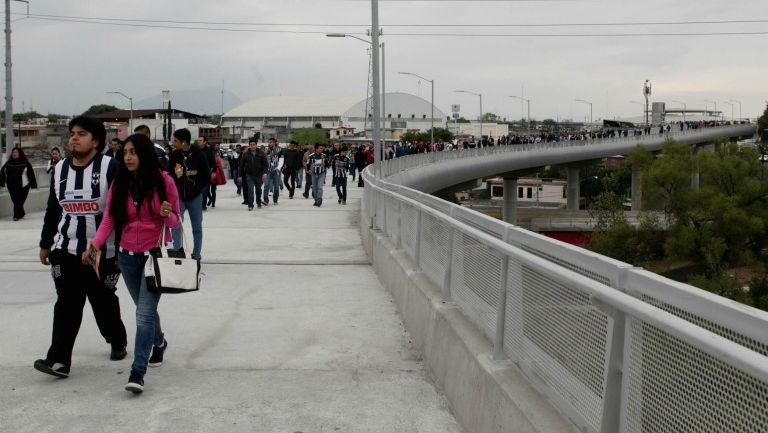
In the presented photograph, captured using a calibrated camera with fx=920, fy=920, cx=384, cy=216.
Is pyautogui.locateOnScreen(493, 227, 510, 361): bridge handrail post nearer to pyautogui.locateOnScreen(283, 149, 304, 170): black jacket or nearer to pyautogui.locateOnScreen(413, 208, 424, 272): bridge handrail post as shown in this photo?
pyautogui.locateOnScreen(413, 208, 424, 272): bridge handrail post

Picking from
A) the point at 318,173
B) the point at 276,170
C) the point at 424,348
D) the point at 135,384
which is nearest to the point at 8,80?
the point at 276,170

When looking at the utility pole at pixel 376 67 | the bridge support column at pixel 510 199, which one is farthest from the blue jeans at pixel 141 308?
the bridge support column at pixel 510 199

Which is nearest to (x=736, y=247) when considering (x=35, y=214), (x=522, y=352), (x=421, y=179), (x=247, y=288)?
(x=421, y=179)

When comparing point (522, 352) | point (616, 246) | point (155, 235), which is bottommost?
point (616, 246)

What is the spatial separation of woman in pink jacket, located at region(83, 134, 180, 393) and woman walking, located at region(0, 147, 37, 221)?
46.5 ft

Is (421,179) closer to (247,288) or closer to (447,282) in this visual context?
(247,288)

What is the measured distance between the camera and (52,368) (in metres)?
6.26

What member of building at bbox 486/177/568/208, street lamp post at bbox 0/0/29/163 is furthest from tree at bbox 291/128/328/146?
street lamp post at bbox 0/0/29/163

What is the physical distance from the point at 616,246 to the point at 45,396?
7571 cm

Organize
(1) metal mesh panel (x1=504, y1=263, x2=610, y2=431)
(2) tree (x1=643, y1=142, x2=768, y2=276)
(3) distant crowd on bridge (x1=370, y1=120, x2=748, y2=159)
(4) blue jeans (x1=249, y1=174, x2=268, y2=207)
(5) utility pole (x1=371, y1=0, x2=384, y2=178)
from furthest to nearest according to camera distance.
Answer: (2) tree (x1=643, y1=142, x2=768, y2=276) → (3) distant crowd on bridge (x1=370, y1=120, x2=748, y2=159) → (5) utility pole (x1=371, y1=0, x2=384, y2=178) → (4) blue jeans (x1=249, y1=174, x2=268, y2=207) → (1) metal mesh panel (x1=504, y1=263, x2=610, y2=431)

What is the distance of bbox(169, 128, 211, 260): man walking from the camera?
11.0m

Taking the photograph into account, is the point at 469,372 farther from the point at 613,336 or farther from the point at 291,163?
the point at 291,163

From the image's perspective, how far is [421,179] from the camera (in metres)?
44.3

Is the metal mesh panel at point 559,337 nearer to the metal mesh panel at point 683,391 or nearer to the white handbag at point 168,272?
the metal mesh panel at point 683,391
